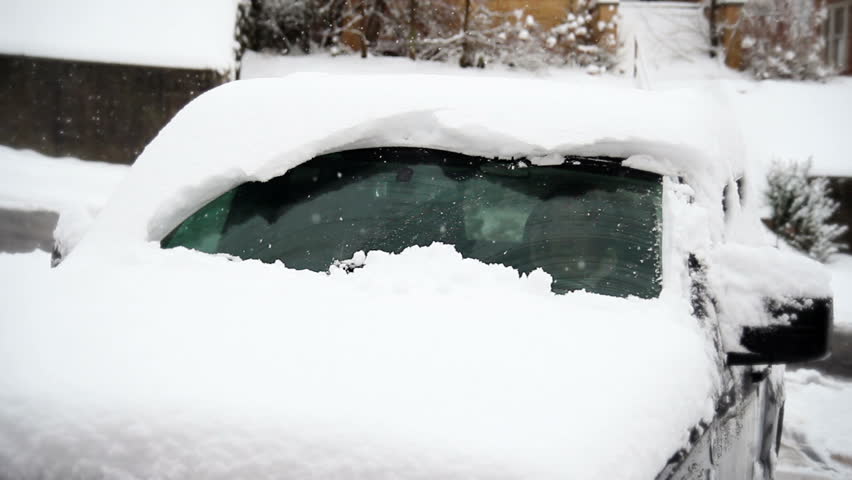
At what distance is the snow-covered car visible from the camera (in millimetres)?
1343

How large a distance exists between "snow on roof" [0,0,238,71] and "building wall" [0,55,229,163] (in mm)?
165

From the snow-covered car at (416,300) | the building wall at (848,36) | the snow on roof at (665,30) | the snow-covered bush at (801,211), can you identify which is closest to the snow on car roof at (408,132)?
the snow-covered car at (416,300)

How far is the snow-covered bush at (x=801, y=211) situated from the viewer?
8.89 metres

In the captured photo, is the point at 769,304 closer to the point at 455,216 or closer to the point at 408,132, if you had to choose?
the point at 455,216

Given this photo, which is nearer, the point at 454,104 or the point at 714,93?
the point at 454,104

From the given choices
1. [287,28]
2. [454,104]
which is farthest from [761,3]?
[454,104]

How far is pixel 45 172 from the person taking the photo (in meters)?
11.2

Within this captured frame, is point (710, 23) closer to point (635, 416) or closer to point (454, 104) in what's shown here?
point (454, 104)

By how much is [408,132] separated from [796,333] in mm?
1219

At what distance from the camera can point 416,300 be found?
180cm

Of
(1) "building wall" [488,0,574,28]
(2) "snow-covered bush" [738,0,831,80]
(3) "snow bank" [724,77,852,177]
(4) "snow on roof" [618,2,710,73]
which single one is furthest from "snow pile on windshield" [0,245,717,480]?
(2) "snow-covered bush" [738,0,831,80]

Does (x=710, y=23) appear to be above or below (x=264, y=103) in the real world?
above

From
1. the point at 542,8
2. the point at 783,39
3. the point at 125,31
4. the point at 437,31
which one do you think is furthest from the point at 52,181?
the point at 783,39

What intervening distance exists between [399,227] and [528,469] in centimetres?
106
